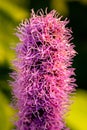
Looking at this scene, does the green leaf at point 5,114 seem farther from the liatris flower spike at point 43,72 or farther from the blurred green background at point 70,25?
the liatris flower spike at point 43,72

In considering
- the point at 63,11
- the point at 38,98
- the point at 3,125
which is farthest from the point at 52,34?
the point at 63,11

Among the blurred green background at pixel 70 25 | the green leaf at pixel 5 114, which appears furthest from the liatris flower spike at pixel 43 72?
the blurred green background at pixel 70 25

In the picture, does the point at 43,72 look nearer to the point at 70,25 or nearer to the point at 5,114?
the point at 5,114

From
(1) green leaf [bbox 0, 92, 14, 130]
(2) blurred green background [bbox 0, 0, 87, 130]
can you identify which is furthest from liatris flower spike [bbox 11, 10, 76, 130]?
(2) blurred green background [bbox 0, 0, 87, 130]

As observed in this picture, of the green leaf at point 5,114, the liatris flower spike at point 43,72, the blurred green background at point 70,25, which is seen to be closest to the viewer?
the liatris flower spike at point 43,72

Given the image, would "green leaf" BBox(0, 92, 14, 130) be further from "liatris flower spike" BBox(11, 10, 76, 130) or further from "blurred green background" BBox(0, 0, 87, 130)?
"liatris flower spike" BBox(11, 10, 76, 130)
